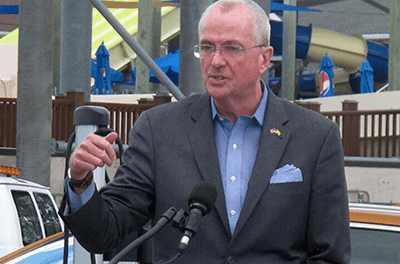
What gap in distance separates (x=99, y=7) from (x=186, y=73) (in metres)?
2.15

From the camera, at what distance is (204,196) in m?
2.27

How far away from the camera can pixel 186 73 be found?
6.15 meters

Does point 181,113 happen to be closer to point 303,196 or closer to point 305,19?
point 303,196

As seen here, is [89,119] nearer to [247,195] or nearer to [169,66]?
[247,195]

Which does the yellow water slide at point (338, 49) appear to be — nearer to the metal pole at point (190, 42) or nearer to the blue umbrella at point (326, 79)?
the blue umbrella at point (326, 79)

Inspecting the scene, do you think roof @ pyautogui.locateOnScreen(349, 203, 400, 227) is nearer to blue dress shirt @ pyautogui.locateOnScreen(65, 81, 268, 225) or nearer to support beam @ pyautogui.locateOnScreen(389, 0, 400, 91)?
blue dress shirt @ pyautogui.locateOnScreen(65, 81, 268, 225)

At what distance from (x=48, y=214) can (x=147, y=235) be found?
4.58 meters

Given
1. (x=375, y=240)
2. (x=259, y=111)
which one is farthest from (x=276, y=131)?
(x=375, y=240)

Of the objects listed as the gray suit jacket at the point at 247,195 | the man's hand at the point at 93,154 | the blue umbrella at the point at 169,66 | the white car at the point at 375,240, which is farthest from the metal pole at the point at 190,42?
the blue umbrella at the point at 169,66

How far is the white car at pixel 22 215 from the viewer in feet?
18.3

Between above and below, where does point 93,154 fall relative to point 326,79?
below

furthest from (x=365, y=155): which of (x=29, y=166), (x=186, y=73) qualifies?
(x=186, y=73)

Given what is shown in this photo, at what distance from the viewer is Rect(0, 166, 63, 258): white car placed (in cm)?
559

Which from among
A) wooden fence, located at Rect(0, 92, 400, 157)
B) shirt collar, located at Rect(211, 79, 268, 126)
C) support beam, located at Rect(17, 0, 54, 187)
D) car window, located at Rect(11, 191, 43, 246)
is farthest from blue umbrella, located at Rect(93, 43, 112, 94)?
shirt collar, located at Rect(211, 79, 268, 126)
